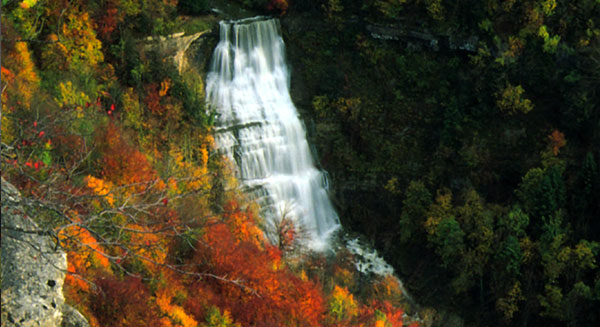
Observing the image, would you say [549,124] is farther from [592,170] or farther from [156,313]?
[156,313]

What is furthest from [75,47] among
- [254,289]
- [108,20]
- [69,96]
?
[254,289]

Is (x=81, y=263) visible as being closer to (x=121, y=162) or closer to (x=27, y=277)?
(x=27, y=277)

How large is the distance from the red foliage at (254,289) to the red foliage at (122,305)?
3498 mm

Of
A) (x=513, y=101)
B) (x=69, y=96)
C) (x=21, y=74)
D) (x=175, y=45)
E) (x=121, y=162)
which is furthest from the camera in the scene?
(x=175, y=45)

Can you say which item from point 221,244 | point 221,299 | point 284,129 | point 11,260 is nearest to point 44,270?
point 11,260

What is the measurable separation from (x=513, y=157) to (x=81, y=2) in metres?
23.5

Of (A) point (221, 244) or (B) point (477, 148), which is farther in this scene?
(B) point (477, 148)

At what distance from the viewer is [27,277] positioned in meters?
10.4

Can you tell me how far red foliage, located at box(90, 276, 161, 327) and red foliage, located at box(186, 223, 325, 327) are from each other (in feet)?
11.5

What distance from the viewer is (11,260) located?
10.5 m

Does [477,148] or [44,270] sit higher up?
[44,270]

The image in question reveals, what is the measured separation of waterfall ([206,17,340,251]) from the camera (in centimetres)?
3478

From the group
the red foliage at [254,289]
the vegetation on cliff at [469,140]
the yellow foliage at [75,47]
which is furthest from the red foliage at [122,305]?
the vegetation on cliff at [469,140]

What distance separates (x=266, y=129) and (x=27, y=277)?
2582 centimetres
